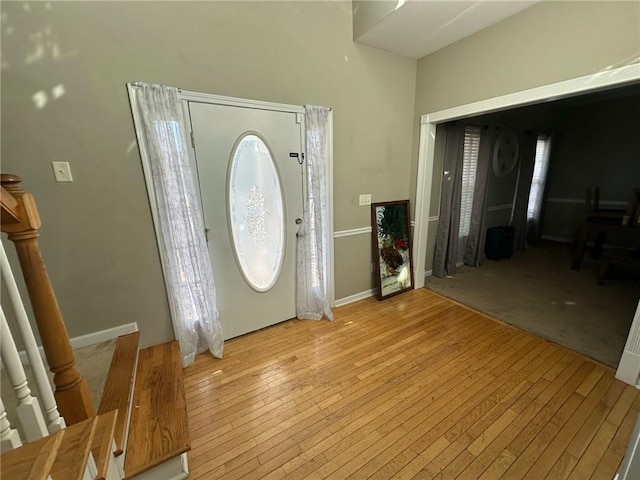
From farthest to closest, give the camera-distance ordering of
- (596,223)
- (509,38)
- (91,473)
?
(596,223)
(509,38)
(91,473)

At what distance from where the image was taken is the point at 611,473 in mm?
1239

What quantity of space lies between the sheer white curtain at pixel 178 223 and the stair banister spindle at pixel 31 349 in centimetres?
103

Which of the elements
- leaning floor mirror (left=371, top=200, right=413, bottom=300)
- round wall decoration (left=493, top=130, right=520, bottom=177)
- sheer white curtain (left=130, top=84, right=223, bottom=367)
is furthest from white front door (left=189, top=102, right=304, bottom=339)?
round wall decoration (left=493, top=130, right=520, bottom=177)

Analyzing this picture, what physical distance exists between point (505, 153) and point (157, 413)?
5.27 metres

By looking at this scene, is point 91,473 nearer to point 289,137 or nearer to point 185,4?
point 289,137

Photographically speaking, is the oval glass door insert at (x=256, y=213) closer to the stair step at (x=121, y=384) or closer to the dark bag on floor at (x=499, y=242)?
the stair step at (x=121, y=384)

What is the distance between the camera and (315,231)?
2.41 metres

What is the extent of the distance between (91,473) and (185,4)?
2484 millimetres

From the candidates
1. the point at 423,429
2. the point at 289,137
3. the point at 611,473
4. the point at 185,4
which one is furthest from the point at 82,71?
the point at 611,473

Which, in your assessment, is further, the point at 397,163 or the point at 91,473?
the point at 397,163

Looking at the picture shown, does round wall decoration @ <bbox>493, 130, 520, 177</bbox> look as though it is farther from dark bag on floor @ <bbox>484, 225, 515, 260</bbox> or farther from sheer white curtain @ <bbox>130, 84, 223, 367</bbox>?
sheer white curtain @ <bbox>130, 84, 223, 367</bbox>

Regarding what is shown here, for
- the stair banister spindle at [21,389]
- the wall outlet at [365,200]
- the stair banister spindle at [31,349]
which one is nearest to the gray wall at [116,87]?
the wall outlet at [365,200]

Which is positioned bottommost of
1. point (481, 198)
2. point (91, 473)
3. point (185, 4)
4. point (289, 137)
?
point (91, 473)

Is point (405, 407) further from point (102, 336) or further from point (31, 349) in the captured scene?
point (102, 336)
